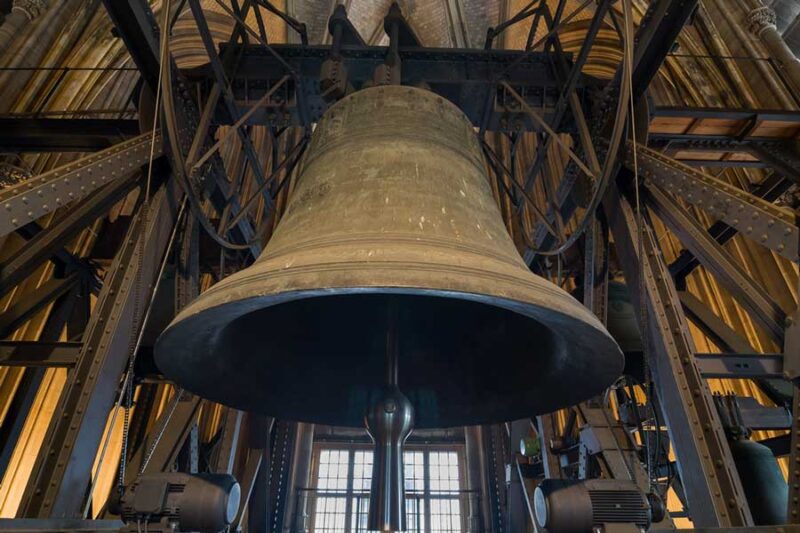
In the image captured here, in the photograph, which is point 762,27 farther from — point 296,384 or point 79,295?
point 79,295

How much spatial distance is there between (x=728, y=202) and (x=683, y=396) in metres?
0.88

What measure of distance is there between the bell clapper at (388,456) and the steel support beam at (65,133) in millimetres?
3027

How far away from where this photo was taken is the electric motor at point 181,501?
194cm

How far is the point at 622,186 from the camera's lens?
3002 mm

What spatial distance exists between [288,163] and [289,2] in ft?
28.5

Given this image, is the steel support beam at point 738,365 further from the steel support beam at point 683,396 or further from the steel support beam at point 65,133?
the steel support beam at point 65,133

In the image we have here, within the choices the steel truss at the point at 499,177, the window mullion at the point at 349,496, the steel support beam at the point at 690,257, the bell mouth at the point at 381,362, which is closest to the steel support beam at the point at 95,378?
the steel truss at the point at 499,177

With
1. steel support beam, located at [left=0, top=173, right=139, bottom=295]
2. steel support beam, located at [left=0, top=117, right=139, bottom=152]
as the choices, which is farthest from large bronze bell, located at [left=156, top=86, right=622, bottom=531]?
steel support beam, located at [left=0, top=117, right=139, bottom=152]

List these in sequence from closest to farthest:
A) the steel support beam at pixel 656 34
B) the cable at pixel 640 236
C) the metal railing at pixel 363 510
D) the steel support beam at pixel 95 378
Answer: the steel support beam at pixel 95 378 → the cable at pixel 640 236 → the steel support beam at pixel 656 34 → the metal railing at pixel 363 510

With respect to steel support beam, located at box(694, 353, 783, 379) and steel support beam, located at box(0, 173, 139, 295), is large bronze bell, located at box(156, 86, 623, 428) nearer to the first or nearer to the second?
steel support beam, located at box(694, 353, 783, 379)

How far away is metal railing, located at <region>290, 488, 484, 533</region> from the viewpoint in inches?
460

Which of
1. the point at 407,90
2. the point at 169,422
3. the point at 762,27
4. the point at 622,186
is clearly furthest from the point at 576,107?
the point at 762,27

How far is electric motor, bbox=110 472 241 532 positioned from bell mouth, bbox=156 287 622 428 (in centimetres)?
32

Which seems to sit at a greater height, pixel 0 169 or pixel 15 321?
pixel 0 169
